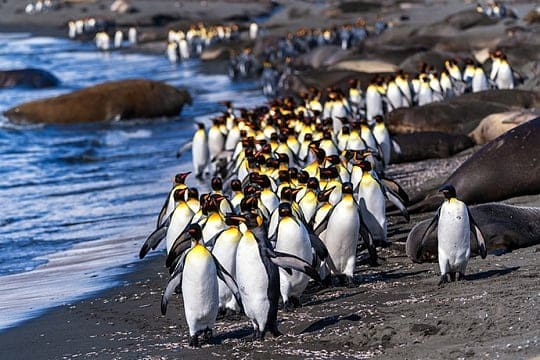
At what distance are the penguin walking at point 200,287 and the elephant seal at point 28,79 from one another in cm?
2598

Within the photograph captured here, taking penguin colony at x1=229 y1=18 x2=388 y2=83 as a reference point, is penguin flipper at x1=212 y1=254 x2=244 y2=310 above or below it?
above

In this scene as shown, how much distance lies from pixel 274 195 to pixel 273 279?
79.0 inches

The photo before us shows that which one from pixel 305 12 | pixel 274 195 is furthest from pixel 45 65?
pixel 274 195

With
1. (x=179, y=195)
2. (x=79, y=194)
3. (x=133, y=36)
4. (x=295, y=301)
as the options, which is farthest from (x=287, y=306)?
(x=133, y=36)

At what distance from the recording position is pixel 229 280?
719 cm

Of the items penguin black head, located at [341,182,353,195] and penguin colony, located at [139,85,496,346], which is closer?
penguin colony, located at [139,85,496,346]

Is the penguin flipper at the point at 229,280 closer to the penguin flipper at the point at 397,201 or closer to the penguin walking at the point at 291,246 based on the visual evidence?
the penguin walking at the point at 291,246

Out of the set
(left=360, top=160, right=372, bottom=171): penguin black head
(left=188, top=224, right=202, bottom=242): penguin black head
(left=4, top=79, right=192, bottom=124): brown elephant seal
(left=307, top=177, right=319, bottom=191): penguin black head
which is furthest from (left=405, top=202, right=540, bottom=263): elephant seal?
(left=4, top=79, right=192, bottom=124): brown elephant seal

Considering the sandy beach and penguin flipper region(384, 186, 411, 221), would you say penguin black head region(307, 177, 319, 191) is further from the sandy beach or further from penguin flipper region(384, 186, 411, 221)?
penguin flipper region(384, 186, 411, 221)

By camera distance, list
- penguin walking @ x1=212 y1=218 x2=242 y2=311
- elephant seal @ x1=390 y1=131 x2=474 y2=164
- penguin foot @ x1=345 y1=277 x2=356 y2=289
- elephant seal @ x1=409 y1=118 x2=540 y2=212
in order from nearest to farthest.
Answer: penguin walking @ x1=212 y1=218 x2=242 y2=311, penguin foot @ x1=345 y1=277 x2=356 y2=289, elephant seal @ x1=409 y1=118 x2=540 y2=212, elephant seal @ x1=390 y1=131 x2=474 y2=164

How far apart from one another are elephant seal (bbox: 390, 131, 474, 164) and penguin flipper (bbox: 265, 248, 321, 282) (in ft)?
24.2

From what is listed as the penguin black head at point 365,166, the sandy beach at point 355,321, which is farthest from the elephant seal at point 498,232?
the penguin black head at point 365,166

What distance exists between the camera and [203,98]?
27766mm

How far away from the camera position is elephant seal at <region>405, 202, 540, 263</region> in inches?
333
